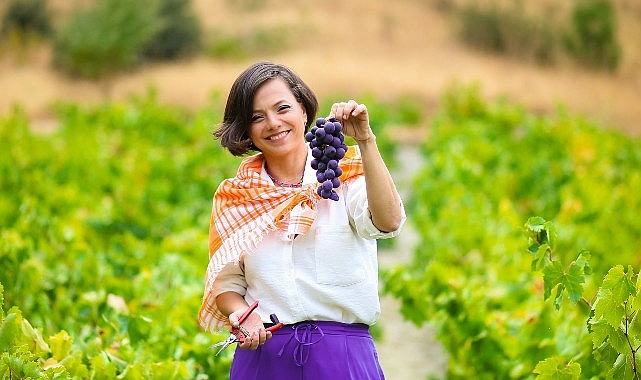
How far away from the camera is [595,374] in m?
3.29

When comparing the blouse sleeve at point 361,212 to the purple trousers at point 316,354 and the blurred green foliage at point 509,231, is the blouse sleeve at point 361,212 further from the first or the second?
the blurred green foliage at point 509,231

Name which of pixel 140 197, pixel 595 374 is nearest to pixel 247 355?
pixel 595 374

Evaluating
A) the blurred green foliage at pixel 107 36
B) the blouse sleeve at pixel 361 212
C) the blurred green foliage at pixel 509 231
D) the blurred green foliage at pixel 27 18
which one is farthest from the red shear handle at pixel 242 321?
the blurred green foliage at pixel 27 18

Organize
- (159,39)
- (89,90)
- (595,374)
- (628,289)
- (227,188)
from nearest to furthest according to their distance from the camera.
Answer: (628,289) → (227,188) → (595,374) → (89,90) → (159,39)

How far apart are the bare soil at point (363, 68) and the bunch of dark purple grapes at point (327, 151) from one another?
17.6 meters

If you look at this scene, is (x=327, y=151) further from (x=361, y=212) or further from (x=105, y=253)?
(x=105, y=253)

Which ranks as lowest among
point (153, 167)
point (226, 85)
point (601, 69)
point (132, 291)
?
point (132, 291)

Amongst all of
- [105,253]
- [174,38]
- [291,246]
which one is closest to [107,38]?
[174,38]

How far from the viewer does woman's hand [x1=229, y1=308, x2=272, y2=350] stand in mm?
2381

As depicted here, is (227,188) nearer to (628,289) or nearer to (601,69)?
(628,289)

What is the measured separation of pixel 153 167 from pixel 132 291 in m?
4.14

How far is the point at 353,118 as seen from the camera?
230 centimetres

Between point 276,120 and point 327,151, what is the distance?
24 centimetres

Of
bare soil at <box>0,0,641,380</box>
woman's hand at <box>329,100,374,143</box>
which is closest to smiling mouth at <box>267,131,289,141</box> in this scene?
woman's hand at <box>329,100,374,143</box>
